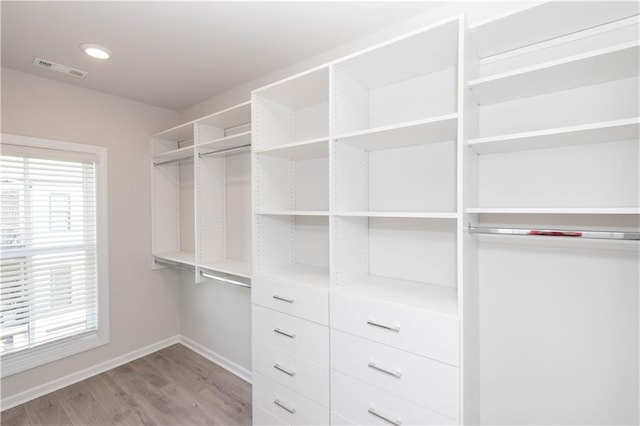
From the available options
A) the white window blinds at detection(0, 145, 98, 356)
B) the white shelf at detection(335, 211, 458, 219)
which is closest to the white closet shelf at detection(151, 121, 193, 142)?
the white window blinds at detection(0, 145, 98, 356)

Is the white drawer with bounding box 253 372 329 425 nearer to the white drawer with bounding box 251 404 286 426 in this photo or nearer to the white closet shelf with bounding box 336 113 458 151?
the white drawer with bounding box 251 404 286 426

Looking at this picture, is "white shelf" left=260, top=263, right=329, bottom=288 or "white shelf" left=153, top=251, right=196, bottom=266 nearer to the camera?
"white shelf" left=260, top=263, right=329, bottom=288

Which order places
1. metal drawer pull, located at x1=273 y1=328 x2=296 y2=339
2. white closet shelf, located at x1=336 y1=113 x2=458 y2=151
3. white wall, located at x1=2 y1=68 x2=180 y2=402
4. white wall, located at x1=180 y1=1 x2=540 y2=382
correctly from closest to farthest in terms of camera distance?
white closet shelf, located at x1=336 y1=113 x2=458 y2=151 < metal drawer pull, located at x1=273 y1=328 x2=296 y2=339 < white wall, located at x1=180 y1=1 x2=540 y2=382 < white wall, located at x1=2 y1=68 x2=180 y2=402

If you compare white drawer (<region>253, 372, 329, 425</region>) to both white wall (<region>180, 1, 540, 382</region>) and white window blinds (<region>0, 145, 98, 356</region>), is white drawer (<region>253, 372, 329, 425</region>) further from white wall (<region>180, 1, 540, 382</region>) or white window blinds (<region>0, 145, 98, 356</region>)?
white window blinds (<region>0, 145, 98, 356</region>)

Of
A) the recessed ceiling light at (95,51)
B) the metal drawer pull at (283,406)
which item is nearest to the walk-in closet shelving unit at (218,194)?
the recessed ceiling light at (95,51)

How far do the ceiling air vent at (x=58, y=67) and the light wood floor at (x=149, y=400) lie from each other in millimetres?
2579

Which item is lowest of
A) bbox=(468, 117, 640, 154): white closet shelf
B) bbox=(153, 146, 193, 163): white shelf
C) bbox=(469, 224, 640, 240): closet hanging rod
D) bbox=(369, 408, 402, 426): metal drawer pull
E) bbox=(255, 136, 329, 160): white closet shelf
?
bbox=(369, 408, 402, 426): metal drawer pull

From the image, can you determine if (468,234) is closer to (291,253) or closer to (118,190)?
(291,253)

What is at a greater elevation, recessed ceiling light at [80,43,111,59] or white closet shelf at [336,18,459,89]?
recessed ceiling light at [80,43,111,59]

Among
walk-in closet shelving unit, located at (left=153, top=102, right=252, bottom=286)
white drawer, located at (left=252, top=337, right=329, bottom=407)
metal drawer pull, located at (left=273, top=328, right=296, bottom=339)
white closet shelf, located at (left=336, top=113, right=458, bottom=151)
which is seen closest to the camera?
white closet shelf, located at (left=336, top=113, right=458, bottom=151)

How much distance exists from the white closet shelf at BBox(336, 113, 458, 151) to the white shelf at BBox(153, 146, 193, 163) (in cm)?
167

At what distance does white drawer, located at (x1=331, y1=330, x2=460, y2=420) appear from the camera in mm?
1279

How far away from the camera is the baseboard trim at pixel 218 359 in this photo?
2.77m

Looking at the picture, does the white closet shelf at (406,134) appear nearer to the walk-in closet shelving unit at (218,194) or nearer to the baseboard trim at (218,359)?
the walk-in closet shelving unit at (218,194)
